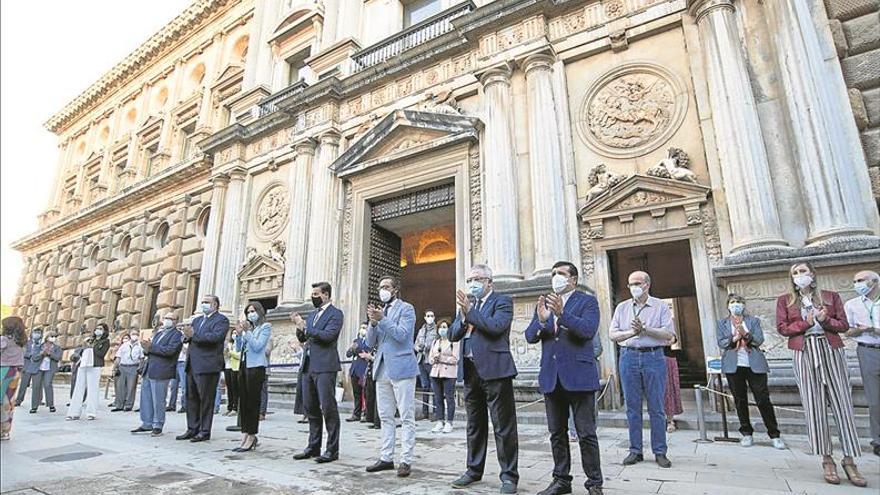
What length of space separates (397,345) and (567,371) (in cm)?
163

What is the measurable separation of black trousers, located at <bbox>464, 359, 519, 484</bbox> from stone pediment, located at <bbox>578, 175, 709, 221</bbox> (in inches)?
223

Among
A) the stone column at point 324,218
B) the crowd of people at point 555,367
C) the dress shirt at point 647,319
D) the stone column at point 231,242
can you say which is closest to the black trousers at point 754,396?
the crowd of people at point 555,367

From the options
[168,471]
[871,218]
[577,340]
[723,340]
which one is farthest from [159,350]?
[871,218]

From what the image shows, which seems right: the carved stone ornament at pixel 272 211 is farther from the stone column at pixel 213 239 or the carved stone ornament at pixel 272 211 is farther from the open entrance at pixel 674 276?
the open entrance at pixel 674 276

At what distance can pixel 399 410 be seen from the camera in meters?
4.26

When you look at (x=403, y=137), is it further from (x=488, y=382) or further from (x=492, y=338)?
(x=488, y=382)

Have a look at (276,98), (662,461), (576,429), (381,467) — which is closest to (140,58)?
(276,98)

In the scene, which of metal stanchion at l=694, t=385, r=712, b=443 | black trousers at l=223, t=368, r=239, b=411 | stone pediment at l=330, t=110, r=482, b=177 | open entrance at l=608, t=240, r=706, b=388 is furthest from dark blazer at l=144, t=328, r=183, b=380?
open entrance at l=608, t=240, r=706, b=388

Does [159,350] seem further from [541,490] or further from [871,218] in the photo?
[871,218]

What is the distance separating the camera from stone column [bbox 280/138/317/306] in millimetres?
12258

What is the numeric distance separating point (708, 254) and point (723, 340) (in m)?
2.49

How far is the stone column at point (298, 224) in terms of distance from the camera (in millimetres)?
12258

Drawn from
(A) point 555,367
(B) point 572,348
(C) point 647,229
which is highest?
(C) point 647,229

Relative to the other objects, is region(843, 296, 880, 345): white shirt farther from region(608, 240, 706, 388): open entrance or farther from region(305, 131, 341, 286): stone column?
region(305, 131, 341, 286): stone column
